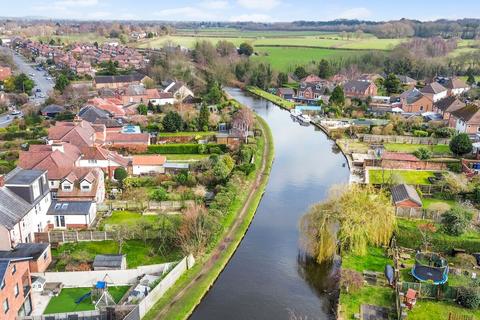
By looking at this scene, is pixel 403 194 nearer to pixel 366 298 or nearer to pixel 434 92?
pixel 366 298

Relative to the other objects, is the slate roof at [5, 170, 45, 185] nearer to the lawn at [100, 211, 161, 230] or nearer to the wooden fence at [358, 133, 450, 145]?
→ the lawn at [100, 211, 161, 230]

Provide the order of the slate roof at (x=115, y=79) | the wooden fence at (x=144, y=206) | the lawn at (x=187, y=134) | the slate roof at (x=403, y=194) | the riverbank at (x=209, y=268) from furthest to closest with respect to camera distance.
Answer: the slate roof at (x=115, y=79), the lawn at (x=187, y=134), the wooden fence at (x=144, y=206), the slate roof at (x=403, y=194), the riverbank at (x=209, y=268)

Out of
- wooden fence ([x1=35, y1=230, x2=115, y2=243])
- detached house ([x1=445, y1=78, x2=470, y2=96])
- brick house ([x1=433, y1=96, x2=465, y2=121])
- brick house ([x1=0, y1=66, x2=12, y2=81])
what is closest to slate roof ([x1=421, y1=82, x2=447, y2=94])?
detached house ([x1=445, y1=78, x2=470, y2=96])

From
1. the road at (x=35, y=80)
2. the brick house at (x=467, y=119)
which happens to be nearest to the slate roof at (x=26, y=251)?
the road at (x=35, y=80)

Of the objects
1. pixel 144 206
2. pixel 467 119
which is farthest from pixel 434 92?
pixel 144 206

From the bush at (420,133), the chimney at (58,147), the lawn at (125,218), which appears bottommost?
the lawn at (125,218)

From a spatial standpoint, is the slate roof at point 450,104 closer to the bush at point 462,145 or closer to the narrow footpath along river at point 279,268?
the bush at point 462,145
